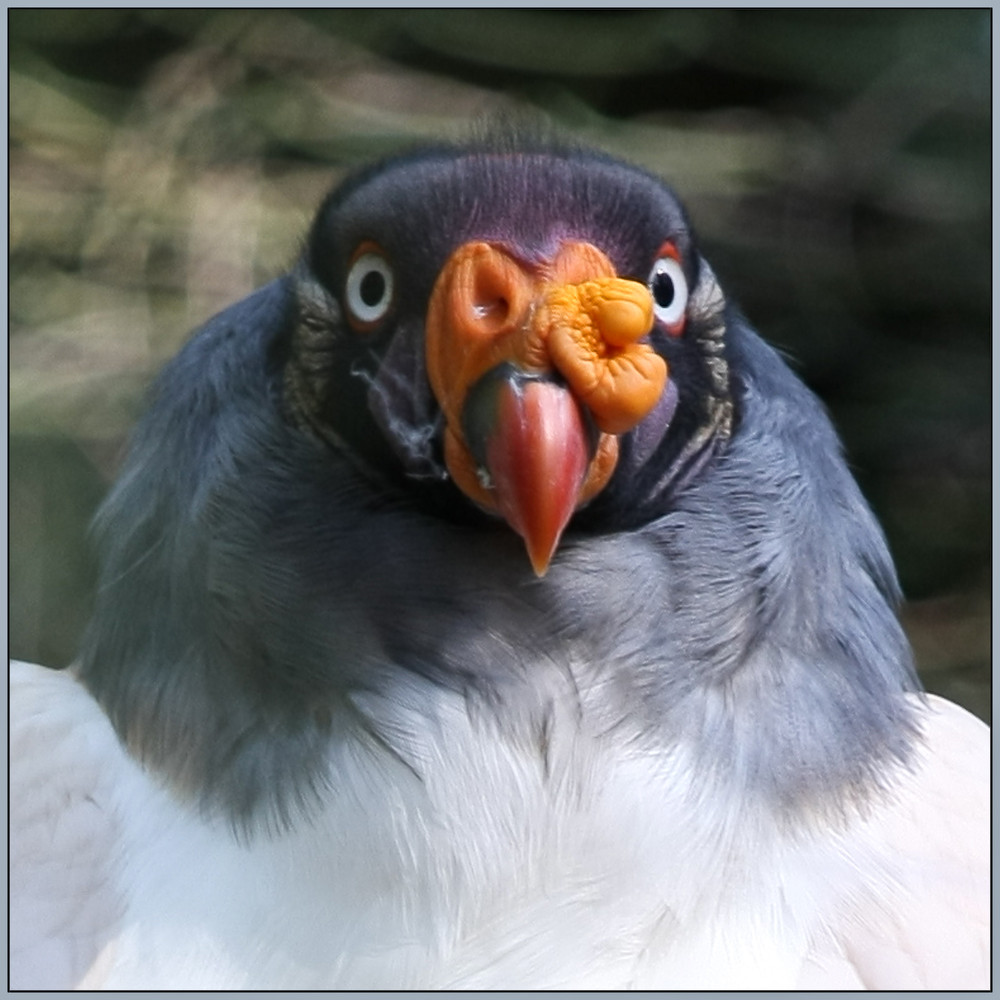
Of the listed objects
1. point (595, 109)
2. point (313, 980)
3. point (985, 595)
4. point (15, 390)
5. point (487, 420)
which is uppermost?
point (595, 109)

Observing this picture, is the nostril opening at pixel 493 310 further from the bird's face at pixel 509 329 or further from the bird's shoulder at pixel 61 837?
the bird's shoulder at pixel 61 837

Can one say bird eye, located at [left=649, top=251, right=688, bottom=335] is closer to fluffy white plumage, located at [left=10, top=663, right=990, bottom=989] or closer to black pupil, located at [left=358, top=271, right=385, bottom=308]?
black pupil, located at [left=358, top=271, right=385, bottom=308]

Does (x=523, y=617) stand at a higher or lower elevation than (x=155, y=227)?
lower

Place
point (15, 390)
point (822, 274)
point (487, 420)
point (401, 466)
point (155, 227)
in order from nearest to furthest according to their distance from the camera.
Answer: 1. point (487, 420)
2. point (401, 466)
3. point (15, 390)
4. point (155, 227)
5. point (822, 274)

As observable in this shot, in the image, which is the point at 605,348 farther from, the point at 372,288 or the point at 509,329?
the point at 372,288

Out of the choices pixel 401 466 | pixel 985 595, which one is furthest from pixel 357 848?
pixel 985 595

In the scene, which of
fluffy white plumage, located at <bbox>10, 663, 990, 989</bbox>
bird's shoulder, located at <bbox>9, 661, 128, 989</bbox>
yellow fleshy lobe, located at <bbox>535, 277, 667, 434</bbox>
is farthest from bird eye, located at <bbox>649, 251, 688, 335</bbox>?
bird's shoulder, located at <bbox>9, 661, 128, 989</bbox>

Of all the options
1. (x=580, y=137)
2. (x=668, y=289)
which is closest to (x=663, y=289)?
(x=668, y=289)

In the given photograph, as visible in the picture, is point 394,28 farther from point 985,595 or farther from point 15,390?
point 985,595
